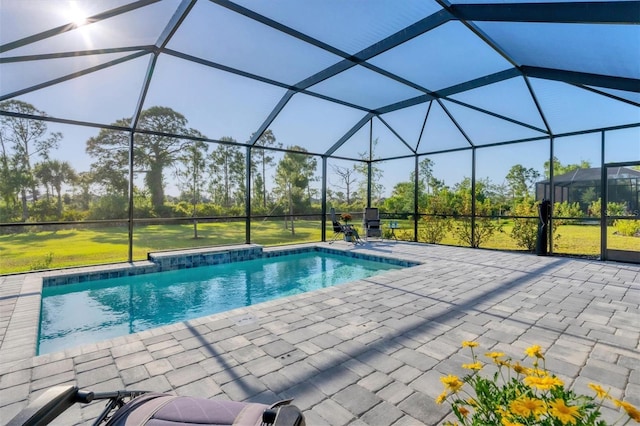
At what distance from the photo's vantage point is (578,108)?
660cm

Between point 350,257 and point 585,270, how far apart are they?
4792 mm

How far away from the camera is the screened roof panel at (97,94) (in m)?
5.61

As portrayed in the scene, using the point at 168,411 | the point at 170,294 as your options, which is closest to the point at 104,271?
the point at 170,294

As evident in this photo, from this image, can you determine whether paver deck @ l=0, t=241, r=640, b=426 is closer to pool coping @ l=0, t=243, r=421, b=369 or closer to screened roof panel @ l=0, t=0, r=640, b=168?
pool coping @ l=0, t=243, r=421, b=369

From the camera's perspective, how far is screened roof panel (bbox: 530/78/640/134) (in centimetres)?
612

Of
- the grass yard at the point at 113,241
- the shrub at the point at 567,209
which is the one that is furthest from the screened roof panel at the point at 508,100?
the grass yard at the point at 113,241

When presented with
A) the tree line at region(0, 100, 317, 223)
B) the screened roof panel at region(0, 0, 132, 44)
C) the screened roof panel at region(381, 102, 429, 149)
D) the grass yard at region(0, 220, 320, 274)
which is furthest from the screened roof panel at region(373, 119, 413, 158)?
the screened roof panel at region(0, 0, 132, 44)

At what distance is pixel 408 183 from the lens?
1661 cm

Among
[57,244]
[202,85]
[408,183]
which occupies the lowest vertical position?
[57,244]

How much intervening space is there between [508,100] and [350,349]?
6.58m

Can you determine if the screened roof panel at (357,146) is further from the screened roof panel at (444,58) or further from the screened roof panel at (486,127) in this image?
the screened roof panel at (444,58)

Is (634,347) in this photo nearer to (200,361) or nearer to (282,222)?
(200,361)

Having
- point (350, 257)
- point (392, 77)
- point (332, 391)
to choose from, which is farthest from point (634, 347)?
point (350, 257)

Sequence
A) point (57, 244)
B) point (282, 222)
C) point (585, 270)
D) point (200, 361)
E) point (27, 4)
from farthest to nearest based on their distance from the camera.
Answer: point (282, 222)
point (57, 244)
point (585, 270)
point (27, 4)
point (200, 361)
